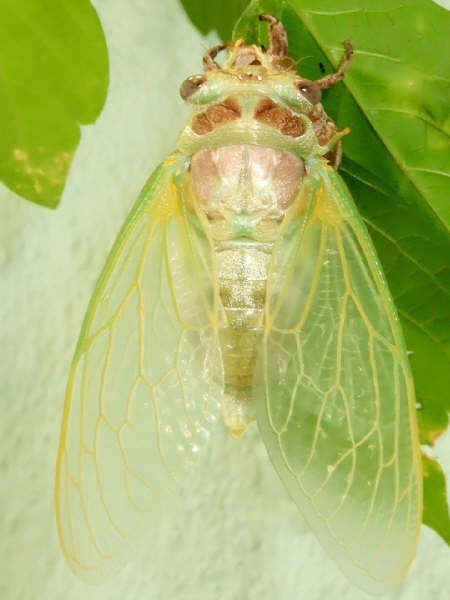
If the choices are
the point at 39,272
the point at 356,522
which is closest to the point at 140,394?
the point at 356,522

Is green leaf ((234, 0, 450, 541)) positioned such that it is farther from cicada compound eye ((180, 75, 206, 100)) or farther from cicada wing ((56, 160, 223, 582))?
cicada wing ((56, 160, 223, 582))

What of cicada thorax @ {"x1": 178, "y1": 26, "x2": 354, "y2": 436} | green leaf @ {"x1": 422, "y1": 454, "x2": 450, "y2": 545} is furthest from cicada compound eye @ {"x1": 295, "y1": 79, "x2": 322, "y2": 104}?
green leaf @ {"x1": 422, "y1": 454, "x2": 450, "y2": 545}

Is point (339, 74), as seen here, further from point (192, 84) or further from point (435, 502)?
point (435, 502)

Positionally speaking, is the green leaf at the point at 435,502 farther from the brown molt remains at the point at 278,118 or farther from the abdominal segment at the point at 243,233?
the brown molt remains at the point at 278,118

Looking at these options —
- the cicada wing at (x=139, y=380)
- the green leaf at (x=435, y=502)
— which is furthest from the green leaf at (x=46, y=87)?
the green leaf at (x=435, y=502)

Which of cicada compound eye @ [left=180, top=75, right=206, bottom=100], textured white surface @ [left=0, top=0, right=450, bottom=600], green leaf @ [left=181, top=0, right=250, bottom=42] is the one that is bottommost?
textured white surface @ [left=0, top=0, right=450, bottom=600]

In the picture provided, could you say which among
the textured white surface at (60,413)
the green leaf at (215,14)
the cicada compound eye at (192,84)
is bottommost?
the textured white surface at (60,413)

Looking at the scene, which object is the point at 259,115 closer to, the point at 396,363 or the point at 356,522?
the point at 396,363
